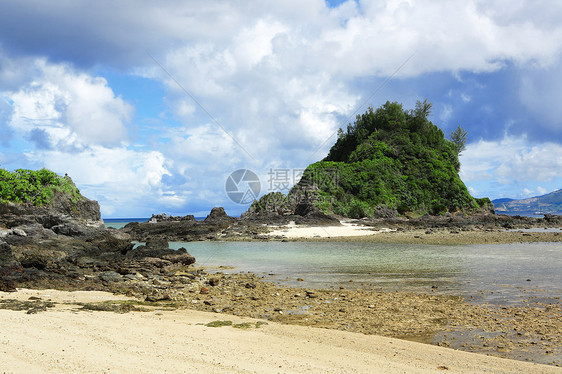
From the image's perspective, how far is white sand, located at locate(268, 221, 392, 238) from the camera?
42.3m

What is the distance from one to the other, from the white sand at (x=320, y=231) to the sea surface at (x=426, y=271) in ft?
49.0

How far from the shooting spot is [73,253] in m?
20.4

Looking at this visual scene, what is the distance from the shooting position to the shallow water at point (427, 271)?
1327 cm

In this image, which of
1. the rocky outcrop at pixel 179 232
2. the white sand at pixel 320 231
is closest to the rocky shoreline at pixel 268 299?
the rocky outcrop at pixel 179 232

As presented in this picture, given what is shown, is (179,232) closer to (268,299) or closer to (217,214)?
(217,214)

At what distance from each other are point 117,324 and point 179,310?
8.16ft

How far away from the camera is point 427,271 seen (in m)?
17.9

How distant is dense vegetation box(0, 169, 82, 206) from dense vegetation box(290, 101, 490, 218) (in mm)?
34134

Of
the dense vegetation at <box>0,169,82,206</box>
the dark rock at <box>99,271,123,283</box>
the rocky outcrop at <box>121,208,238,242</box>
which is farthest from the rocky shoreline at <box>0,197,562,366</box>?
the rocky outcrop at <box>121,208,238,242</box>

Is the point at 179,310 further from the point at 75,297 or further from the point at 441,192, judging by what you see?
the point at 441,192

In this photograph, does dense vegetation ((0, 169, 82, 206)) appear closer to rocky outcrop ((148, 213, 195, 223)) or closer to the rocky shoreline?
the rocky shoreline

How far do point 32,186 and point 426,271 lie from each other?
35425mm

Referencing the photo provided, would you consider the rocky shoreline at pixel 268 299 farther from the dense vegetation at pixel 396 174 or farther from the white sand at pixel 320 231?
the dense vegetation at pixel 396 174

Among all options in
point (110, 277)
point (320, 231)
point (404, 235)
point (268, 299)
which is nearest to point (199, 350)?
point (268, 299)
